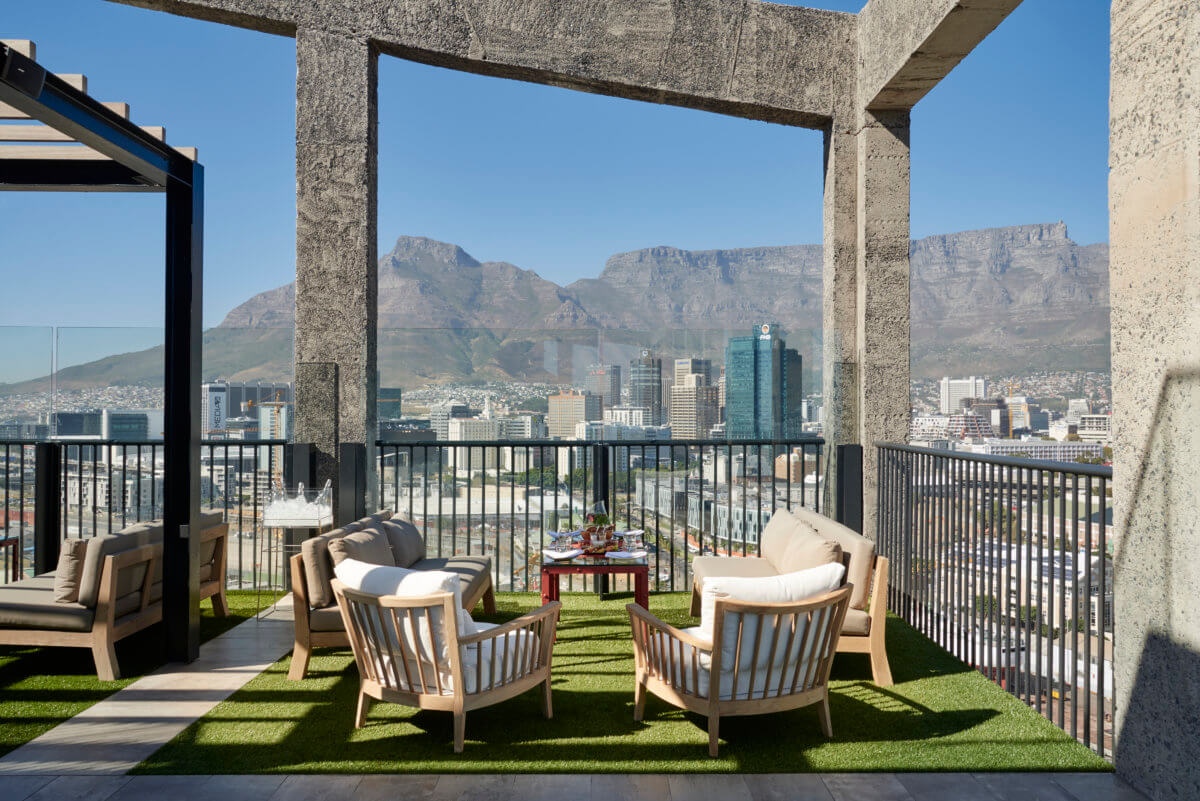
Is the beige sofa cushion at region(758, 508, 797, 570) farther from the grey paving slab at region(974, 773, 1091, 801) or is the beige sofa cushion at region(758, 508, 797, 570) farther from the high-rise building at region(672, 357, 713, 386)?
the high-rise building at region(672, 357, 713, 386)

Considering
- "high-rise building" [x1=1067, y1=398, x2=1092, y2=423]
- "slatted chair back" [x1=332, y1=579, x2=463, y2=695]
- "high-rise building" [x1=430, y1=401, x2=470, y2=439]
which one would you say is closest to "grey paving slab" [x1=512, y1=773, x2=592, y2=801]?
"slatted chair back" [x1=332, y1=579, x2=463, y2=695]

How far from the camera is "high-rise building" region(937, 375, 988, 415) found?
23.1 ft


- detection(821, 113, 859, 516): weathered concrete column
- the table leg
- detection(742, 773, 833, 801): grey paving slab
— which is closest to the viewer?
detection(742, 773, 833, 801): grey paving slab

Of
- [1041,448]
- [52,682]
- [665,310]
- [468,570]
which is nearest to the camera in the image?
[52,682]

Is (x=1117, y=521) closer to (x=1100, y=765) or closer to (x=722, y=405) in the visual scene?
(x=1100, y=765)

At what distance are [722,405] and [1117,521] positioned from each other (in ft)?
13.9

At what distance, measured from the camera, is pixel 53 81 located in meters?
3.18

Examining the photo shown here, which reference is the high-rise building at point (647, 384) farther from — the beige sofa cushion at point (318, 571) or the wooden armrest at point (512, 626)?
the wooden armrest at point (512, 626)

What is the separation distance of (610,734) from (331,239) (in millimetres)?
4239

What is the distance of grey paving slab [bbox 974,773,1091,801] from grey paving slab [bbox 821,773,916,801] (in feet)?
1.13

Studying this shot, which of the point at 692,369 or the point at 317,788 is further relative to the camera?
the point at 692,369

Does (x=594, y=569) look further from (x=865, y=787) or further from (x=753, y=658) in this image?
(x=865, y=787)

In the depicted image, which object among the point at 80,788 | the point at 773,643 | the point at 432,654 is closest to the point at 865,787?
the point at 773,643

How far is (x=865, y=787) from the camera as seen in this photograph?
9.09 feet
